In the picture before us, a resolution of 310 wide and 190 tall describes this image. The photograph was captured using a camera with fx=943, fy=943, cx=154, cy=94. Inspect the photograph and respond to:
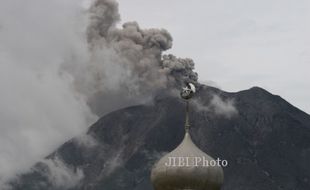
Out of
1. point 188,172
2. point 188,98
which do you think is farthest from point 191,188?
point 188,98

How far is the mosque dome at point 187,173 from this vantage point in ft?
140

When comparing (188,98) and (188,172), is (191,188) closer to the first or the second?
(188,172)

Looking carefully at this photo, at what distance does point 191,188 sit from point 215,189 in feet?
4.32

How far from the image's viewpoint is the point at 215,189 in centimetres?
4359

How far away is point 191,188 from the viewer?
4294 cm

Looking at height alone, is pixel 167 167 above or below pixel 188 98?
below

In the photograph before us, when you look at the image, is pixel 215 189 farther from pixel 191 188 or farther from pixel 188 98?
pixel 188 98

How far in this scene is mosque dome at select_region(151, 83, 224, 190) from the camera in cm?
4266

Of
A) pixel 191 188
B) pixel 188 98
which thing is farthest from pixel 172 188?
pixel 188 98

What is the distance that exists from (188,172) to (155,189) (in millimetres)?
2417

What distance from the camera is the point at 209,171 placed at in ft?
141

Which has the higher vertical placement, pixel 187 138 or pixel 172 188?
pixel 187 138

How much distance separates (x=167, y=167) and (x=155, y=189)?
184 cm

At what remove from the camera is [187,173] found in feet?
140
